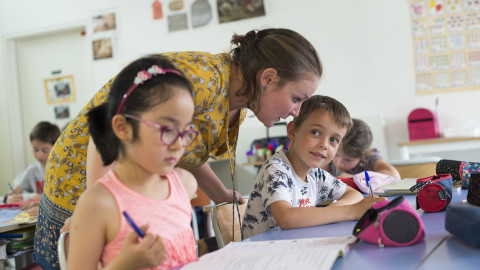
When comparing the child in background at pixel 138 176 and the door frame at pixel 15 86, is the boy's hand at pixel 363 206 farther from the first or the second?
the door frame at pixel 15 86

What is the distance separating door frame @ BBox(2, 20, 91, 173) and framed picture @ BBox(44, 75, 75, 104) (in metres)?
0.42

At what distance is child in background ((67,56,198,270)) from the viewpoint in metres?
0.79

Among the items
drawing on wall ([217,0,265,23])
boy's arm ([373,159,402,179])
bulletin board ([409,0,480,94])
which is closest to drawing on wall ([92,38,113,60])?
drawing on wall ([217,0,265,23])

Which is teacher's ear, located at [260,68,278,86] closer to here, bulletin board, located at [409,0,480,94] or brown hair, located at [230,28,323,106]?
brown hair, located at [230,28,323,106]

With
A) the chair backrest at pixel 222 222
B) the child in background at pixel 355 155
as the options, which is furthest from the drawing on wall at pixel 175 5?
the chair backrest at pixel 222 222

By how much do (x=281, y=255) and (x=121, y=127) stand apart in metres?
0.37

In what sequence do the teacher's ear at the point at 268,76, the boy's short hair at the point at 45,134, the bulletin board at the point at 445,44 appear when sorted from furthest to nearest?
the bulletin board at the point at 445,44, the boy's short hair at the point at 45,134, the teacher's ear at the point at 268,76

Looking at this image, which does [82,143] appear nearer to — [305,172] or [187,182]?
[187,182]

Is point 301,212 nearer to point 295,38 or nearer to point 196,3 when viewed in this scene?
point 295,38

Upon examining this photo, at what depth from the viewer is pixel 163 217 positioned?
90 centimetres

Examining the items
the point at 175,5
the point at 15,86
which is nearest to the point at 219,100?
the point at 175,5

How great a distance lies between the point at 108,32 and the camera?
18.3 feet

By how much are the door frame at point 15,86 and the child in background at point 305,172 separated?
4.75m

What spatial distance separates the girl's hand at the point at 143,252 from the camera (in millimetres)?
738
